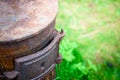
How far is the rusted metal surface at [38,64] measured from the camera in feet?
9.46

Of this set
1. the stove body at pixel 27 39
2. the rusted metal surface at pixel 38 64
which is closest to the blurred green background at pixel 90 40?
the rusted metal surface at pixel 38 64

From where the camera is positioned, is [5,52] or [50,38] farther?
[50,38]

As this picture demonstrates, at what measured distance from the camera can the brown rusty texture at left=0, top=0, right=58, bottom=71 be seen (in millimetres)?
2758

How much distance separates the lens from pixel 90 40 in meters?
5.30

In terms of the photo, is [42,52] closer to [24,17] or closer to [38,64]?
[38,64]

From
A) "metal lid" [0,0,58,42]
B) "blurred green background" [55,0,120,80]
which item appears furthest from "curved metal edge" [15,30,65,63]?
"blurred green background" [55,0,120,80]

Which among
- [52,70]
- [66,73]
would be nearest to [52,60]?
[52,70]

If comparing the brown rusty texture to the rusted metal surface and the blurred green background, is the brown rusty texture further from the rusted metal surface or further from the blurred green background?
the blurred green background

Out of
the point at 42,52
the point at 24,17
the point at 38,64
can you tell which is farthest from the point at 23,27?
the point at 38,64

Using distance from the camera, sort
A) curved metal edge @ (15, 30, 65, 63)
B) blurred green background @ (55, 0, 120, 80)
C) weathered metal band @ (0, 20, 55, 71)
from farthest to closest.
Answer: blurred green background @ (55, 0, 120, 80) < curved metal edge @ (15, 30, 65, 63) < weathered metal band @ (0, 20, 55, 71)

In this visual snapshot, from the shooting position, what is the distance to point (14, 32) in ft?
9.19

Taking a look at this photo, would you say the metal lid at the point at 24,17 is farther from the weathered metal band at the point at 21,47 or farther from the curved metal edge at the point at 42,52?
the curved metal edge at the point at 42,52

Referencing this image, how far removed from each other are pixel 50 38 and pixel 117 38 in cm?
251

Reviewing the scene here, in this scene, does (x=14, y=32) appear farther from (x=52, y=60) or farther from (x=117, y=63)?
(x=117, y=63)
